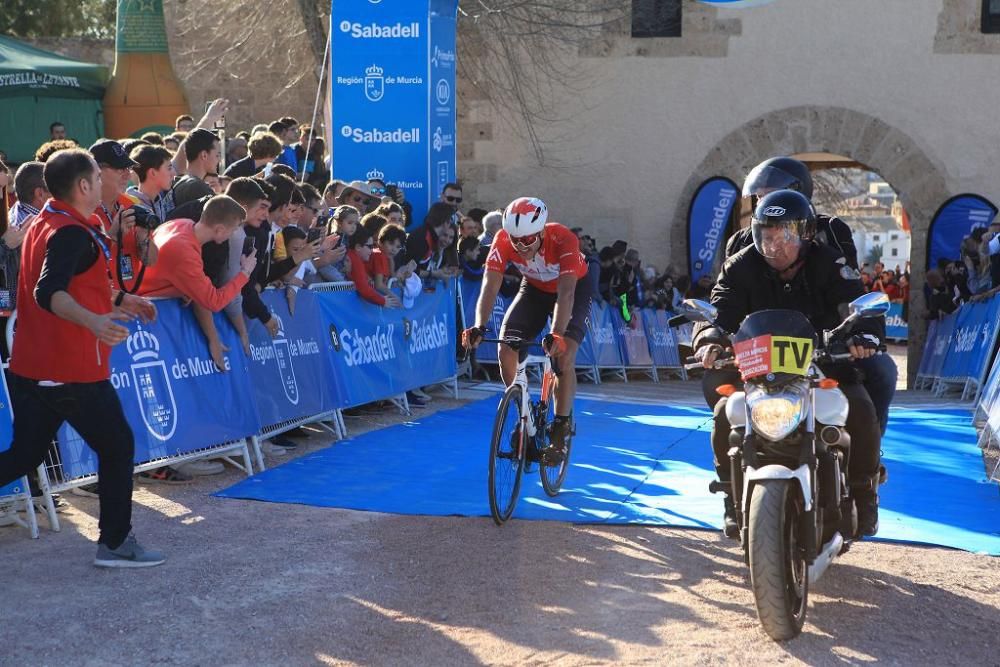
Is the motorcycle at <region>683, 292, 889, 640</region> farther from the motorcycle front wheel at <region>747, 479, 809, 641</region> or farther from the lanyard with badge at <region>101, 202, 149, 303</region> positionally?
the lanyard with badge at <region>101, 202, 149, 303</region>

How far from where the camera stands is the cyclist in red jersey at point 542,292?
7172 mm

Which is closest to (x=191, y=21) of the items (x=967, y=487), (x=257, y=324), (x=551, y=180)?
→ (x=551, y=180)

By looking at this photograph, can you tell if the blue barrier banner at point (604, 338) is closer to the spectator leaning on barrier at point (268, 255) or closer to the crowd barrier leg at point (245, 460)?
the spectator leaning on barrier at point (268, 255)

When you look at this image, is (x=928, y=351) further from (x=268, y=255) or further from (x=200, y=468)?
(x=200, y=468)

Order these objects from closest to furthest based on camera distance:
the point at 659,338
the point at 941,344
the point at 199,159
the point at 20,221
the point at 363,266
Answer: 1. the point at 20,221
2. the point at 199,159
3. the point at 363,266
4. the point at 941,344
5. the point at 659,338

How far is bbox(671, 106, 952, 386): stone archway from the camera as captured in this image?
20.8m

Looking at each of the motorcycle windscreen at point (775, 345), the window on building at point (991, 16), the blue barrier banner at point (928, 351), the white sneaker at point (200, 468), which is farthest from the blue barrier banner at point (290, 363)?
the window on building at point (991, 16)

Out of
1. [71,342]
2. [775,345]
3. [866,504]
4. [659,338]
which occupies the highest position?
[775,345]

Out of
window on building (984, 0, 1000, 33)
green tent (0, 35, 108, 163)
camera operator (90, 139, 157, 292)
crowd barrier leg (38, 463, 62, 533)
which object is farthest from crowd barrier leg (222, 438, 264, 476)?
window on building (984, 0, 1000, 33)

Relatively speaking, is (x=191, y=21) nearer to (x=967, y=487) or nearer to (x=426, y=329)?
(x=426, y=329)

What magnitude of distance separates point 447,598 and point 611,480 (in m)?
3.28

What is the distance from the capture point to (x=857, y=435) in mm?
5387

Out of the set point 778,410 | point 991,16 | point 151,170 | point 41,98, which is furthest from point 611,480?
point 991,16

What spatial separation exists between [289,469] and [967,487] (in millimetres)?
4609
